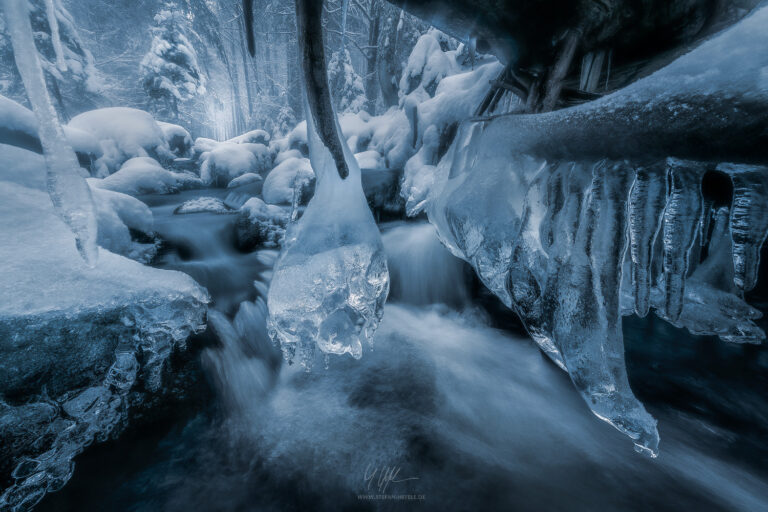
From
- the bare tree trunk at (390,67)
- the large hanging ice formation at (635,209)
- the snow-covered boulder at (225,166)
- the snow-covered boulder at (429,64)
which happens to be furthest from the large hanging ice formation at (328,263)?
the snow-covered boulder at (225,166)

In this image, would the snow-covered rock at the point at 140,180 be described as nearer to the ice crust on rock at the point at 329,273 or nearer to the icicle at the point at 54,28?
the icicle at the point at 54,28

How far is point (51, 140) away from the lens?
155cm

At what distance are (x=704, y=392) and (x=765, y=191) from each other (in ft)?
8.18

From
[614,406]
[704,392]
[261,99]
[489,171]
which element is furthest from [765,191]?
[261,99]

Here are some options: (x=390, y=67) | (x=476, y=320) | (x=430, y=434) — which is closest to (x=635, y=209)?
(x=430, y=434)

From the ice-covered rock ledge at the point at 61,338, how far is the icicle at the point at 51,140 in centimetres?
46

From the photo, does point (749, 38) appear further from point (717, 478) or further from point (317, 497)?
point (317, 497)

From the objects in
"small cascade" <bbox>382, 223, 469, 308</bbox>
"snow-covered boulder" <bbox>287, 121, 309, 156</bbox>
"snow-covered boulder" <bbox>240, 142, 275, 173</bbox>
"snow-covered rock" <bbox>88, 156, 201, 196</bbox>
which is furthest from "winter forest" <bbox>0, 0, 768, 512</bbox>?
"snow-covered boulder" <bbox>287, 121, 309, 156</bbox>

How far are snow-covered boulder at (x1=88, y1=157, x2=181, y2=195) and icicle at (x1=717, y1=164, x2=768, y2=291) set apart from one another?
1134 centimetres

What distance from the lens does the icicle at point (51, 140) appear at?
1.48m

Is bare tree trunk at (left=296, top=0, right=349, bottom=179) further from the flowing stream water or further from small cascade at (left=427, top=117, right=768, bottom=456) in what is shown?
the flowing stream water

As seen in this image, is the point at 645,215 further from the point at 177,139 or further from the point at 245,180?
the point at 177,139

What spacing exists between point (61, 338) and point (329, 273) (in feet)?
5.44

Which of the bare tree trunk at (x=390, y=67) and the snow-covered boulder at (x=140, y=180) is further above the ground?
the bare tree trunk at (x=390, y=67)
